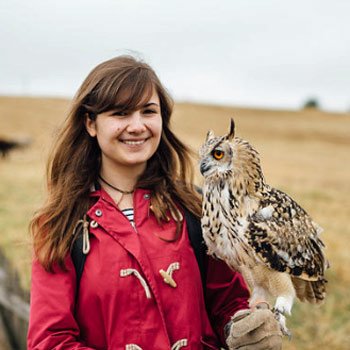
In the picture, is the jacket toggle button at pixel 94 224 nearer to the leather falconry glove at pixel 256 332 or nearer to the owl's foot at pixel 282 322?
the leather falconry glove at pixel 256 332

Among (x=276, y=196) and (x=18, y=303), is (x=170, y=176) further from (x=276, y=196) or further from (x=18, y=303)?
(x=18, y=303)

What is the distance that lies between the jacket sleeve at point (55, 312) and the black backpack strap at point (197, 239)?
0.62 meters

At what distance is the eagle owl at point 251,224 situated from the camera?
111 inches

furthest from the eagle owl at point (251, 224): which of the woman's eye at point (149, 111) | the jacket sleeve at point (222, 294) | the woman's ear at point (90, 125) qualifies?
the woman's ear at point (90, 125)

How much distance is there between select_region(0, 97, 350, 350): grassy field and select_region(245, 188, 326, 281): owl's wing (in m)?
0.99

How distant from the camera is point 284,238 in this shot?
2.90 m

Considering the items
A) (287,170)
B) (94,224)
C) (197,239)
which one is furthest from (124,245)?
(287,170)

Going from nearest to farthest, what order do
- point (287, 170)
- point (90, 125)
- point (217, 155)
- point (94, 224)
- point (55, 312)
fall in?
point (55, 312), point (94, 224), point (217, 155), point (90, 125), point (287, 170)

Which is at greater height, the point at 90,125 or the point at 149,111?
the point at 149,111

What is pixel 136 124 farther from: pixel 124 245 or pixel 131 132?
pixel 124 245

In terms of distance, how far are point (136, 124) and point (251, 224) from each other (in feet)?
2.45

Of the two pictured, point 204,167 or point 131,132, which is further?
point 204,167

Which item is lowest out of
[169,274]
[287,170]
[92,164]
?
[287,170]

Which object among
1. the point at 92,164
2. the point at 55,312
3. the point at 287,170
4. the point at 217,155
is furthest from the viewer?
the point at 287,170
